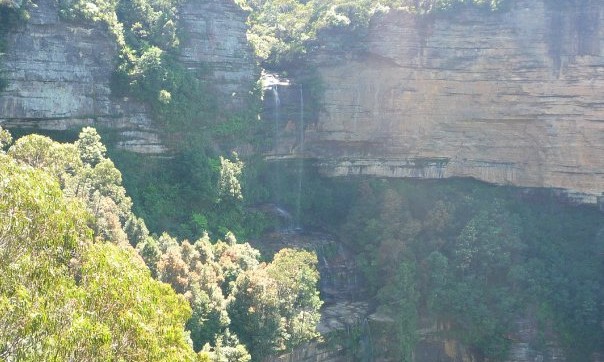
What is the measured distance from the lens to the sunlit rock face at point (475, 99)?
78.9ft

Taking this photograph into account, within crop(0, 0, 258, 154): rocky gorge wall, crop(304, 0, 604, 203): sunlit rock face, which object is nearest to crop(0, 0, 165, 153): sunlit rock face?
crop(0, 0, 258, 154): rocky gorge wall

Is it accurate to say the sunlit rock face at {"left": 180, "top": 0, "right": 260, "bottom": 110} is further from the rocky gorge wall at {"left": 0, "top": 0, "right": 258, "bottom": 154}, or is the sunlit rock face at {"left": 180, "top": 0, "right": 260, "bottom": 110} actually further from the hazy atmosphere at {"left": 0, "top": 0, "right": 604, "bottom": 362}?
the rocky gorge wall at {"left": 0, "top": 0, "right": 258, "bottom": 154}

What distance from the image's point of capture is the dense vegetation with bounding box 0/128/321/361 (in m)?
7.36

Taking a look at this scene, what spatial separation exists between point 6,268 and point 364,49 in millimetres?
21223

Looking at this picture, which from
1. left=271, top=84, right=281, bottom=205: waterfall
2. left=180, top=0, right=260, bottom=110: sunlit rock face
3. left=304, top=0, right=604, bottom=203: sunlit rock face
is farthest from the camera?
left=271, top=84, right=281, bottom=205: waterfall

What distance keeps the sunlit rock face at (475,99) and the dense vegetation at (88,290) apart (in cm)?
1215

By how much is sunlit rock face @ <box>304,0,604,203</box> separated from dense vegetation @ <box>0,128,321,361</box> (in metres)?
12.1

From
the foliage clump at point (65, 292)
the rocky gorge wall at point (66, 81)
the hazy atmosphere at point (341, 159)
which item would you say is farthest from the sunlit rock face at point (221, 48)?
the foliage clump at point (65, 292)

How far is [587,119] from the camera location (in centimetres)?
2391

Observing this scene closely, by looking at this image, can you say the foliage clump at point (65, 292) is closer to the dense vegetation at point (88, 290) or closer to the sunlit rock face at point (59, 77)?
the dense vegetation at point (88, 290)

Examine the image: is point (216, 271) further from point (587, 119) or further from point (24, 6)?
point (587, 119)

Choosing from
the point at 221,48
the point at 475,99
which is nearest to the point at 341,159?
the point at 475,99

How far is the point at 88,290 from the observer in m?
8.43

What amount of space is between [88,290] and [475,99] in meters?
20.6
